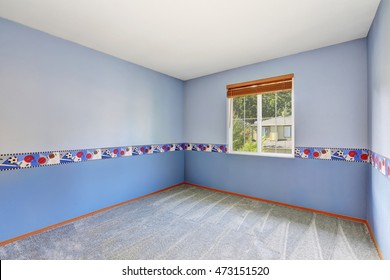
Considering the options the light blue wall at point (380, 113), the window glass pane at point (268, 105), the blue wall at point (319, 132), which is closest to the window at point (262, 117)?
the window glass pane at point (268, 105)

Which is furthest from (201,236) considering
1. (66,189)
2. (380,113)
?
(380,113)

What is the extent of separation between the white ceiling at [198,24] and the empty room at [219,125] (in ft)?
0.06

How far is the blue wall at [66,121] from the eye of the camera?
Answer: 6.54ft

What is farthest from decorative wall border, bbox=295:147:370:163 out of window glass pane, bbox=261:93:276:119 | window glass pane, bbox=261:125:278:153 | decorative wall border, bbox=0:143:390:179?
window glass pane, bbox=261:93:276:119

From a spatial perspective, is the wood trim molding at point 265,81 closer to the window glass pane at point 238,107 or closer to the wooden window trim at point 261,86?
the wooden window trim at point 261,86

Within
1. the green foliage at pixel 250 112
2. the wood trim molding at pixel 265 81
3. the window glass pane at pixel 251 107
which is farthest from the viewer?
the window glass pane at pixel 251 107

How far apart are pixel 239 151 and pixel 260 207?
3.49ft

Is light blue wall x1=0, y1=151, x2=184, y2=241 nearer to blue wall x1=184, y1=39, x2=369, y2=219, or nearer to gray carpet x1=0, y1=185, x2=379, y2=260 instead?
gray carpet x1=0, y1=185, x2=379, y2=260

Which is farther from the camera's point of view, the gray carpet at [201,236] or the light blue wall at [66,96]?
the light blue wall at [66,96]

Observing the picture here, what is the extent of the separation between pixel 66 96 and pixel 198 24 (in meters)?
1.91

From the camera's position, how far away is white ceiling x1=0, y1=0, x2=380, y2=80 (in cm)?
176

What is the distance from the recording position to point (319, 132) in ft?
8.64

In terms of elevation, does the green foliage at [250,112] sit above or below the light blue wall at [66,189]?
above

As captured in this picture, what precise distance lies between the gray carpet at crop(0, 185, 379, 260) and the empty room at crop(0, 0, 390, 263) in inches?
0.7
